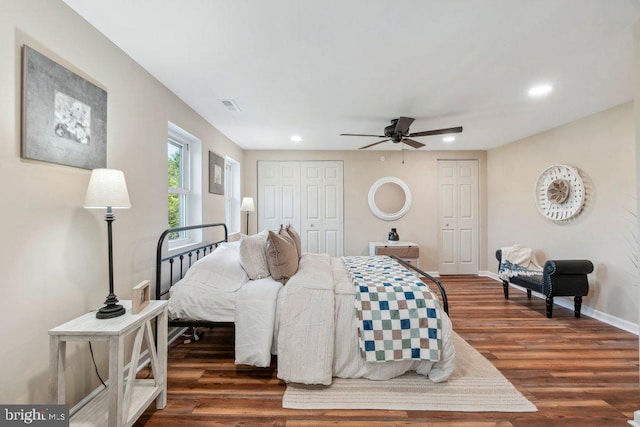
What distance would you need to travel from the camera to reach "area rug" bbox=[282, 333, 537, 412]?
183 cm

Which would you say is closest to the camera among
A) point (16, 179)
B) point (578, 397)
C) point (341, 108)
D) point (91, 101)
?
point (16, 179)

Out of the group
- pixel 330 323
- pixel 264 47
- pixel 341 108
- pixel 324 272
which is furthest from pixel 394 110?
pixel 330 323

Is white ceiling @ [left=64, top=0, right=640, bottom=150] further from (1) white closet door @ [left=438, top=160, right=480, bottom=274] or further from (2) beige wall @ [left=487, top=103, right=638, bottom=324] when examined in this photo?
(1) white closet door @ [left=438, top=160, right=480, bottom=274]

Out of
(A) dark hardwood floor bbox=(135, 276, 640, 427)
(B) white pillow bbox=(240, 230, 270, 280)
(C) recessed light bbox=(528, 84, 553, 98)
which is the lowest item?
(A) dark hardwood floor bbox=(135, 276, 640, 427)

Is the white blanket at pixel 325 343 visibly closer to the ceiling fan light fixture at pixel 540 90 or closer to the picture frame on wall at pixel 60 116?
the picture frame on wall at pixel 60 116

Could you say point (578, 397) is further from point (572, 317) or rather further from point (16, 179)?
point (16, 179)

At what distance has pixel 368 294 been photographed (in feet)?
6.91

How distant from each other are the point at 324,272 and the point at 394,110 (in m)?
2.05

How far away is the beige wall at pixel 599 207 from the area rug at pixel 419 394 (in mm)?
2240

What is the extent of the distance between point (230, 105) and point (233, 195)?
226cm

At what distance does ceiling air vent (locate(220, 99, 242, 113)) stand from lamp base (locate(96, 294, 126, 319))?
216cm

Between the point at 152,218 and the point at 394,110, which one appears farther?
the point at 394,110

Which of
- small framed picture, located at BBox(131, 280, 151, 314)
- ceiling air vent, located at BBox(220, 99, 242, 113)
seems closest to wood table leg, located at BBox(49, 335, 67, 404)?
small framed picture, located at BBox(131, 280, 151, 314)

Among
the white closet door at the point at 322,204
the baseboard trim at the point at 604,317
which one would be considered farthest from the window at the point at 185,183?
the baseboard trim at the point at 604,317
